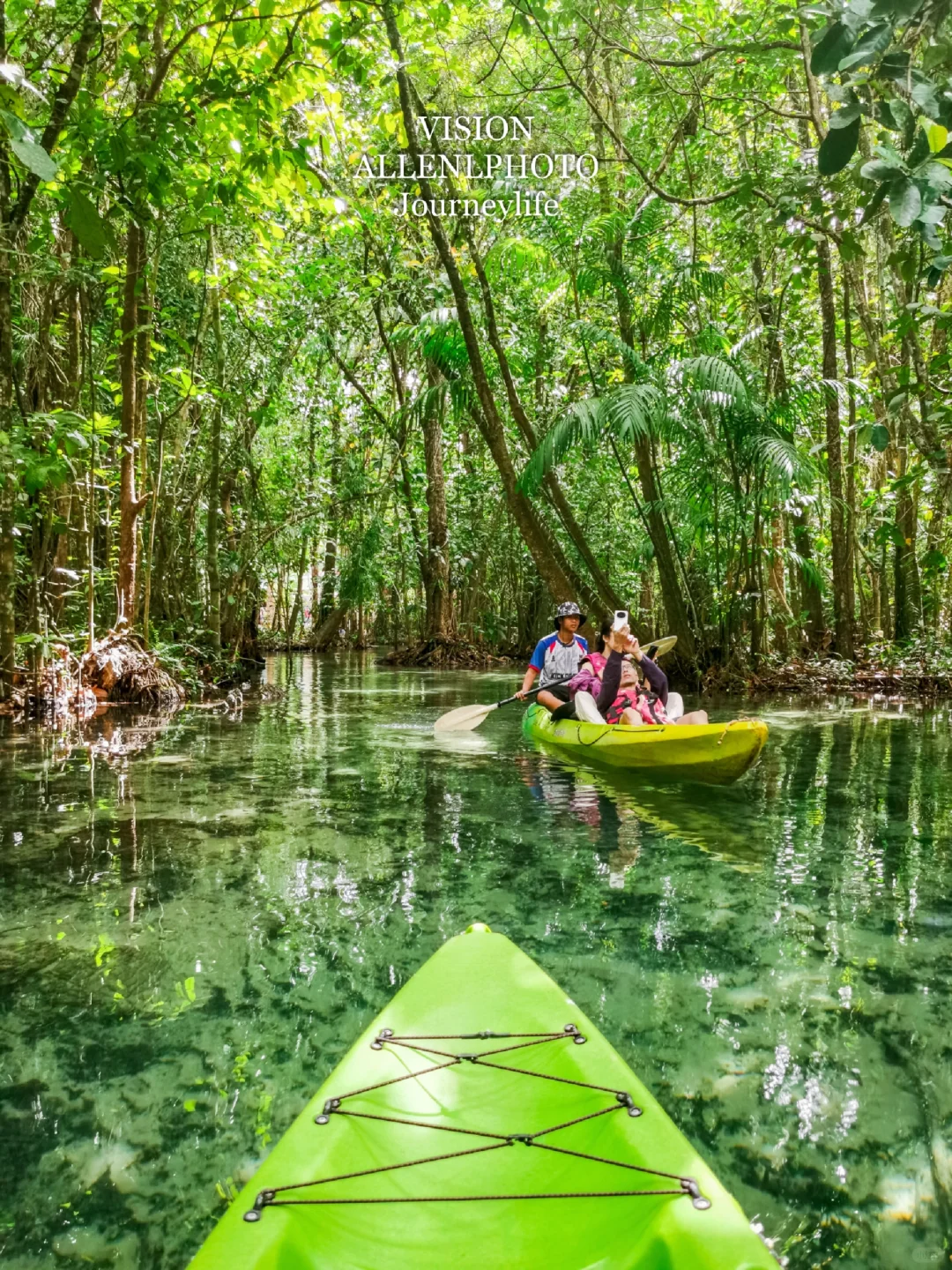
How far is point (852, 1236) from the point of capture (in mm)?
1629

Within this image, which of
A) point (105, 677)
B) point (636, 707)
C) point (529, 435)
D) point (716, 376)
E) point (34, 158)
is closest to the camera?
point (34, 158)

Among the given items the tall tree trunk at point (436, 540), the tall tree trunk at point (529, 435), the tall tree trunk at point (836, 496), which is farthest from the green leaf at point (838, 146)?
the tall tree trunk at point (436, 540)

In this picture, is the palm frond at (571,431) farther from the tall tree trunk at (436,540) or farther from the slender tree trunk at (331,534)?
the tall tree trunk at (436,540)

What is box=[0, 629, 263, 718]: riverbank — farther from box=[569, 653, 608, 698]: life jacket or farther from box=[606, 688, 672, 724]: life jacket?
box=[606, 688, 672, 724]: life jacket

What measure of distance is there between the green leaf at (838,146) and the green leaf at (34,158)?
198 cm

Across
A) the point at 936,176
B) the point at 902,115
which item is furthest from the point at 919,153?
the point at 902,115

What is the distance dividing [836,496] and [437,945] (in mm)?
9663

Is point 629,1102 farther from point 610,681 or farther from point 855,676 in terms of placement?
point 855,676

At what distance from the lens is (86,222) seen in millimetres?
2992

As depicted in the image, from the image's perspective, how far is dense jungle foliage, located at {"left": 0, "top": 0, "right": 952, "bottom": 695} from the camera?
17.1 feet

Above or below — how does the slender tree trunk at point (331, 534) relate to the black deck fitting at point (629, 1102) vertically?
above

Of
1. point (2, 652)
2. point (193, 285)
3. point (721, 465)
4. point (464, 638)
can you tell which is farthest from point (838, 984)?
point (464, 638)

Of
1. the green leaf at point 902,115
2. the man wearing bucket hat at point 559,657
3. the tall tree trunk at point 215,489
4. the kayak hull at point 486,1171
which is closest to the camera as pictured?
the kayak hull at point 486,1171

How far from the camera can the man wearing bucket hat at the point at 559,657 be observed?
745 centimetres
